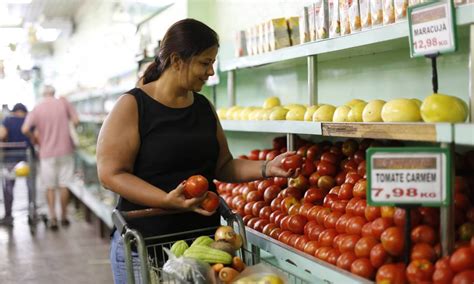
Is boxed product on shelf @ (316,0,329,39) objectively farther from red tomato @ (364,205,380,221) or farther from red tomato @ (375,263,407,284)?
red tomato @ (375,263,407,284)

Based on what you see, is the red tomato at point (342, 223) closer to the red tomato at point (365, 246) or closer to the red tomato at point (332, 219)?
the red tomato at point (332, 219)

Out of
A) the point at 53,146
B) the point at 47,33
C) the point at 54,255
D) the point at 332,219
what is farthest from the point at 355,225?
the point at 47,33

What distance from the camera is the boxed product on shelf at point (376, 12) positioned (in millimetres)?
2441

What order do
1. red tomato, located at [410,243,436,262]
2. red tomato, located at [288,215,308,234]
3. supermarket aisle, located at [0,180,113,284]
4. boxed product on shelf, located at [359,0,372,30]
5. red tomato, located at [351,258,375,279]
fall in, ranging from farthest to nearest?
supermarket aisle, located at [0,180,113,284]
red tomato, located at [288,215,308,234]
boxed product on shelf, located at [359,0,372,30]
red tomato, located at [351,258,375,279]
red tomato, located at [410,243,436,262]

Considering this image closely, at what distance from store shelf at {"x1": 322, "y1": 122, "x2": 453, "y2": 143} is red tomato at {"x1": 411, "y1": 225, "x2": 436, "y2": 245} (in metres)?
0.33

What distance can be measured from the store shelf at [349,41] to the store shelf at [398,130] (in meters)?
0.36

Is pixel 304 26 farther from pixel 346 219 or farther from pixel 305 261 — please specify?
pixel 305 261

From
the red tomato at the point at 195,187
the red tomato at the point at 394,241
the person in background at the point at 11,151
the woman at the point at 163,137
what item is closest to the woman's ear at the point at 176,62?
the woman at the point at 163,137

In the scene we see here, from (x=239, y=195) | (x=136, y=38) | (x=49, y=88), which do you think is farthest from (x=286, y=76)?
(x=49, y=88)

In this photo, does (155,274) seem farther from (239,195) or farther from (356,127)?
(239,195)

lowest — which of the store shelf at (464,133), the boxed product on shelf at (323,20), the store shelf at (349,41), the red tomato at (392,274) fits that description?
the red tomato at (392,274)

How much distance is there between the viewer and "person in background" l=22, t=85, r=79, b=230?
7.78 m

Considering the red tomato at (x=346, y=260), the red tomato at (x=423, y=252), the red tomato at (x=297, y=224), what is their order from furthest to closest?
the red tomato at (x=297, y=224)
the red tomato at (x=346, y=260)
the red tomato at (x=423, y=252)

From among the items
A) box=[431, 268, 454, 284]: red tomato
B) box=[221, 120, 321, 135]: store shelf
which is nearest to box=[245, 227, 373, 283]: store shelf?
box=[431, 268, 454, 284]: red tomato
